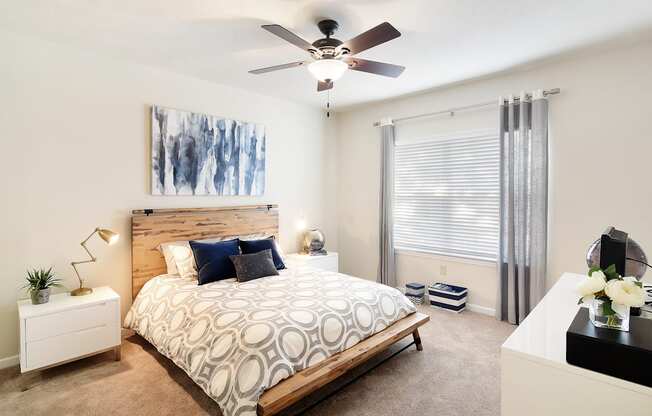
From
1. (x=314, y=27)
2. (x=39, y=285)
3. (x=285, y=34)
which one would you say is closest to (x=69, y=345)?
(x=39, y=285)

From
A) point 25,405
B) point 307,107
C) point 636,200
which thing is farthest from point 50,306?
point 636,200

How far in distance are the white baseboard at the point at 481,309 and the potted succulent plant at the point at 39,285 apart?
13.5 feet

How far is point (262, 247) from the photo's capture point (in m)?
3.53

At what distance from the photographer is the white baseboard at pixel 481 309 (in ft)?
12.6

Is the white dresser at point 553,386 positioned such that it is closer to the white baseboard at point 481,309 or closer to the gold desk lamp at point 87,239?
the white baseboard at point 481,309

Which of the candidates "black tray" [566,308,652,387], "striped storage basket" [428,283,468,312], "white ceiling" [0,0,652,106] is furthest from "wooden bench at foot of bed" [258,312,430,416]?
"white ceiling" [0,0,652,106]

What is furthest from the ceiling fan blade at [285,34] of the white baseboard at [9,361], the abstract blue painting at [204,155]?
the white baseboard at [9,361]

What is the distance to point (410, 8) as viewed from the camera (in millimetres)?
2320

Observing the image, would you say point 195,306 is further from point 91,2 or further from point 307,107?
point 307,107

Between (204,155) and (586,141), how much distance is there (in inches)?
149

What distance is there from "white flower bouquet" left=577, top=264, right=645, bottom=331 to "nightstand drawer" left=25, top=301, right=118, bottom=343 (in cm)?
311

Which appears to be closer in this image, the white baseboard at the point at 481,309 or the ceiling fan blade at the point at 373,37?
the ceiling fan blade at the point at 373,37

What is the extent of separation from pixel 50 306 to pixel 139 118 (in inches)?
71.2

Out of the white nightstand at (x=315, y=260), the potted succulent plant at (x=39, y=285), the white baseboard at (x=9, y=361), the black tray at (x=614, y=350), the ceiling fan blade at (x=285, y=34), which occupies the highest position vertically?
the ceiling fan blade at (x=285, y=34)
